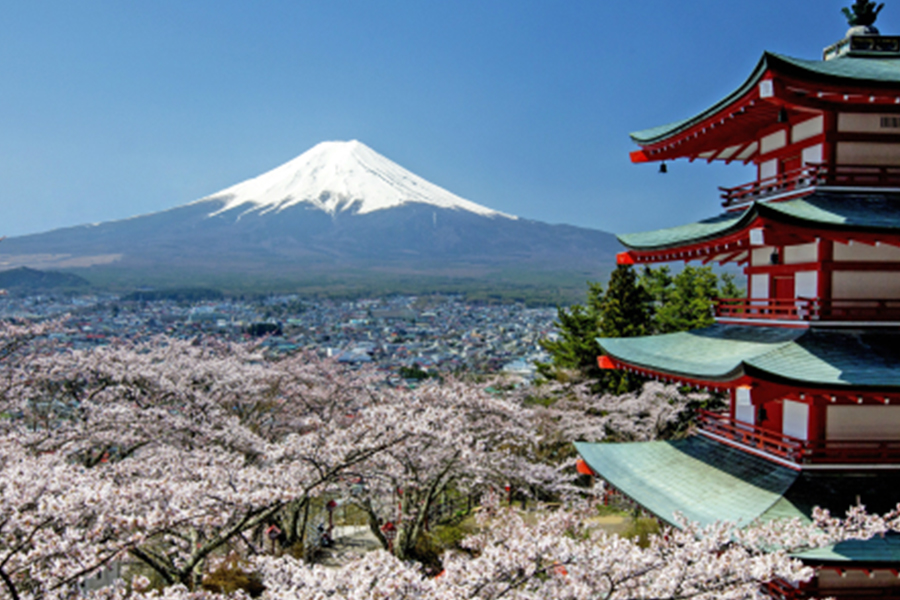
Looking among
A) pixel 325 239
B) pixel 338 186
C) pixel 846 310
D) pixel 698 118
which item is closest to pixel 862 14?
pixel 698 118

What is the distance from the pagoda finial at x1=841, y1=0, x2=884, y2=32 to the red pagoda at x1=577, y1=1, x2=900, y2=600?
2 cm

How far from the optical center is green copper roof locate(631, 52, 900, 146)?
5477 mm

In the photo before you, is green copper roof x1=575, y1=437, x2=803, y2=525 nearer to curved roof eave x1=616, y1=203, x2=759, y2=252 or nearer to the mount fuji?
curved roof eave x1=616, y1=203, x2=759, y2=252

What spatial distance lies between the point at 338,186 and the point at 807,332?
141 metres

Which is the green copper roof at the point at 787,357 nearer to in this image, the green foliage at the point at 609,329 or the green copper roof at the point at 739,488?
the green copper roof at the point at 739,488

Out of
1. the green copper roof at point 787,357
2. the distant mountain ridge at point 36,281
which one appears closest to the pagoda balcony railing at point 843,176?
the green copper roof at point 787,357

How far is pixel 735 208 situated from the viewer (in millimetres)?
7355

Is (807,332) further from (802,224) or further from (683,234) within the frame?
(683,234)

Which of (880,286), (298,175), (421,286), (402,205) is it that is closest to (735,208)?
(880,286)

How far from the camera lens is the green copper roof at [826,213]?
5344 millimetres

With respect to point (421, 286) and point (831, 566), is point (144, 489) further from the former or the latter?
point (421, 286)

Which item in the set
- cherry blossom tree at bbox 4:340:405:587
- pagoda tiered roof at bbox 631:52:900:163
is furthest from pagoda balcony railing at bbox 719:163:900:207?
Answer: cherry blossom tree at bbox 4:340:405:587

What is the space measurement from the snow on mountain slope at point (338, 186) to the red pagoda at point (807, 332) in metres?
131

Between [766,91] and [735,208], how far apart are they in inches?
80.2
